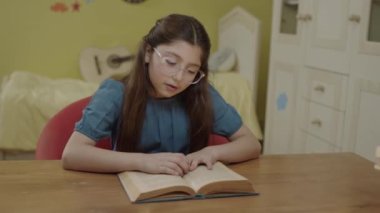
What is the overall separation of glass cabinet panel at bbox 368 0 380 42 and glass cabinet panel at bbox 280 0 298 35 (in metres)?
0.69

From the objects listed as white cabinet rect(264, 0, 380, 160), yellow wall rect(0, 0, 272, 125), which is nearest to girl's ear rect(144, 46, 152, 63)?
white cabinet rect(264, 0, 380, 160)

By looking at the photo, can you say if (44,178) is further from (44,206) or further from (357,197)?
(357,197)

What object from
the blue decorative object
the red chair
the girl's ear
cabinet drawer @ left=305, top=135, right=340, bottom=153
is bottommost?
cabinet drawer @ left=305, top=135, right=340, bottom=153

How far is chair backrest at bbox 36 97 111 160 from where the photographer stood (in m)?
1.37

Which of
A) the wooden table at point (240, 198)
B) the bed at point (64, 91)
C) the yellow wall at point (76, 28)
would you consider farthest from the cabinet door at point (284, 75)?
the wooden table at point (240, 198)

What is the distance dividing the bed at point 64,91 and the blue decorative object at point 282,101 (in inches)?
13.4

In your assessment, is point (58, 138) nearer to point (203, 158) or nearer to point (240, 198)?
point (203, 158)

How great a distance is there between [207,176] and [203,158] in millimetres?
127

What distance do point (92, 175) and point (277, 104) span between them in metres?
1.95

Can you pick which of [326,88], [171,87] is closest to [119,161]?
[171,87]

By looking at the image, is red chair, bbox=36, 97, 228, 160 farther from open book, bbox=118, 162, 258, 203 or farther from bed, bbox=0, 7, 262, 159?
bed, bbox=0, 7, 262, 159

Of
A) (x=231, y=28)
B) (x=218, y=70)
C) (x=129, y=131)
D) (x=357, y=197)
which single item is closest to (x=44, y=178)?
(x=129, y=131)

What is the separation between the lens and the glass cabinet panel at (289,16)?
272cm

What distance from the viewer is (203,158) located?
1111 millimetres
